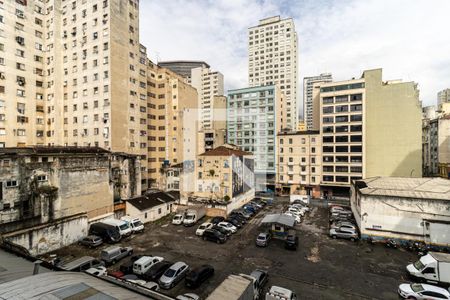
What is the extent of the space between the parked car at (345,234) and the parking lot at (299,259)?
74 cm

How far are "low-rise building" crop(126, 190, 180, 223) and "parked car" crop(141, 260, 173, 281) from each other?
47.3 ft

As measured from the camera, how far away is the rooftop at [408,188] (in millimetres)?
26359

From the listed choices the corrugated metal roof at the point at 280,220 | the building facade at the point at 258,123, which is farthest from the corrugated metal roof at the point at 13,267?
the building facade at the point at 258,123

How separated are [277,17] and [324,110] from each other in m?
72.1

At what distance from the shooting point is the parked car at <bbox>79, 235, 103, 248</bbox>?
2457 centimetres

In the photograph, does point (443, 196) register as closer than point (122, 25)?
Yes

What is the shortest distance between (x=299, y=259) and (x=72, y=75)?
5225 centimetres

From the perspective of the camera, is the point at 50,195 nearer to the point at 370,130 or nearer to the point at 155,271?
the point at 155,271

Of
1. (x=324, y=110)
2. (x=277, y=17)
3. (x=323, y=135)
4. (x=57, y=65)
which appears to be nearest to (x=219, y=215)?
(x=323, y=135)

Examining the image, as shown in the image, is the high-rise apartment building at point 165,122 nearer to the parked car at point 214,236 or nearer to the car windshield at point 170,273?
the parked car at point 214,236

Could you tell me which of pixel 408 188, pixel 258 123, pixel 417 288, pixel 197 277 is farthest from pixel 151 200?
pixel 408 188

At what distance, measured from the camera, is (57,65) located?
47188 mm

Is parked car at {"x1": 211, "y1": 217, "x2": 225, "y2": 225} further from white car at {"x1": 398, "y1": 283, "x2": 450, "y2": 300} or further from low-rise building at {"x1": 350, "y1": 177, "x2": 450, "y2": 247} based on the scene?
white car at {"x1": 398, "y1": 283, "x2": 450, "y2": 300}

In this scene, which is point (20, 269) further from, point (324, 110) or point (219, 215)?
point (324, 110)
